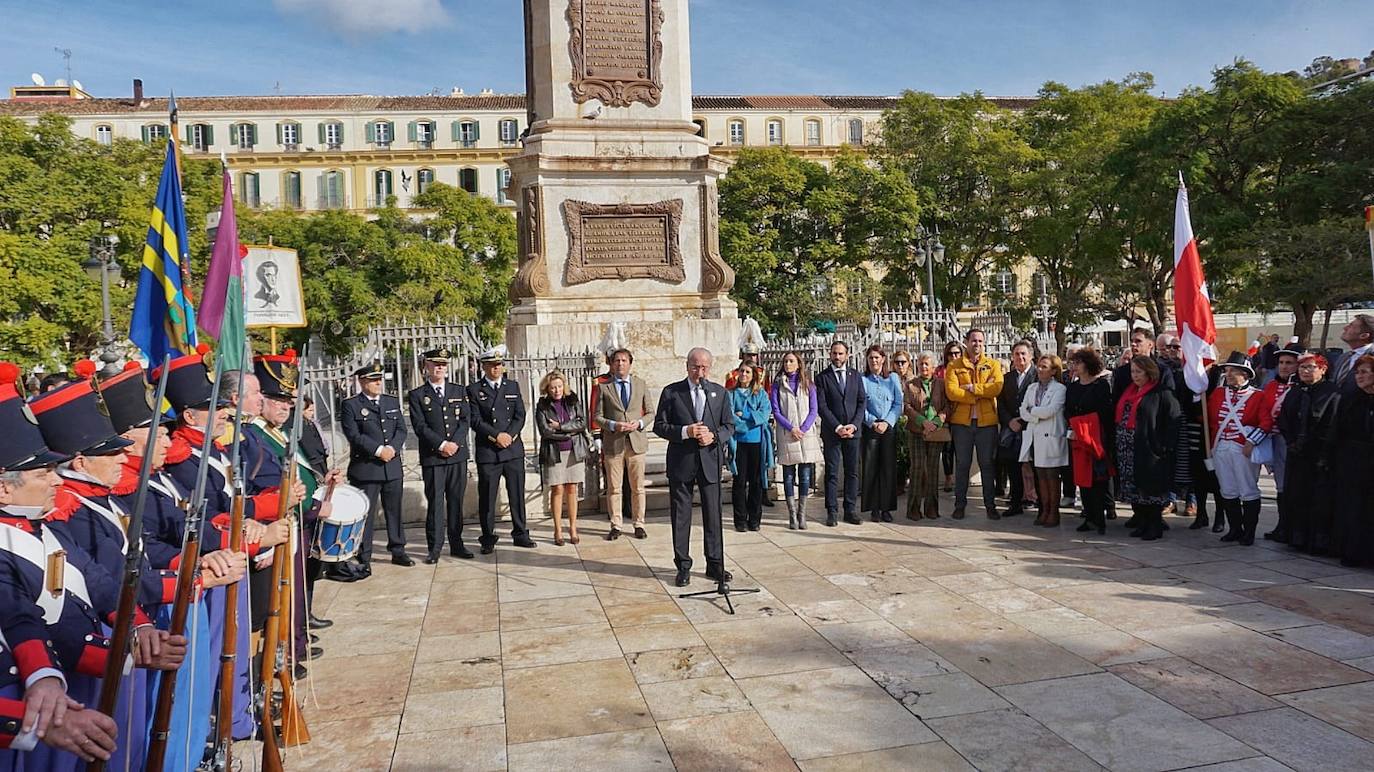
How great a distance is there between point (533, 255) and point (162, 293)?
4863 millimetres

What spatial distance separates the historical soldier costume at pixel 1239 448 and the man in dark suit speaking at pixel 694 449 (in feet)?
14.2

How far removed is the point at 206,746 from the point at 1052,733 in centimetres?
362

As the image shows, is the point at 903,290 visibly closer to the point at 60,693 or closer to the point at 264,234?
the point at 264,234

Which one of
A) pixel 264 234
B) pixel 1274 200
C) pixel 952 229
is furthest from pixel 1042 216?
pixel 264 234

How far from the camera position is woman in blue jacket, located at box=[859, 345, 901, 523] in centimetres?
979

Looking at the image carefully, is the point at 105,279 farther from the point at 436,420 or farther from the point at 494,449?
the point at 494,449

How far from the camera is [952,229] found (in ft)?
123

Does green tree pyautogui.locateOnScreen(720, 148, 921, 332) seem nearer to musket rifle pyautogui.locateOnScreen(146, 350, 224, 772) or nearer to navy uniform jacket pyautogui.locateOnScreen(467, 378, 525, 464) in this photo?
navy uniform jacket pyautogui.locateOnScreen(467, 378, 525, 464)

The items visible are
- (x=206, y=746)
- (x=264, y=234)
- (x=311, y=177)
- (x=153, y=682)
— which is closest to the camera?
(x=153, y=682)

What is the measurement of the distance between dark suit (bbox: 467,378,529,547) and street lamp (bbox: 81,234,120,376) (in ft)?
9.50

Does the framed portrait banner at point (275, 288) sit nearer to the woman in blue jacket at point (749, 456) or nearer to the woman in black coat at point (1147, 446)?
the woman in blue jacket at point (749, 456)

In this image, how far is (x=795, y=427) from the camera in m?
9.59

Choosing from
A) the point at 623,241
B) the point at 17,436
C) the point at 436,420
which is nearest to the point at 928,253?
the point at 623,241

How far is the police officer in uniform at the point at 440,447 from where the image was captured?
27.9ft
